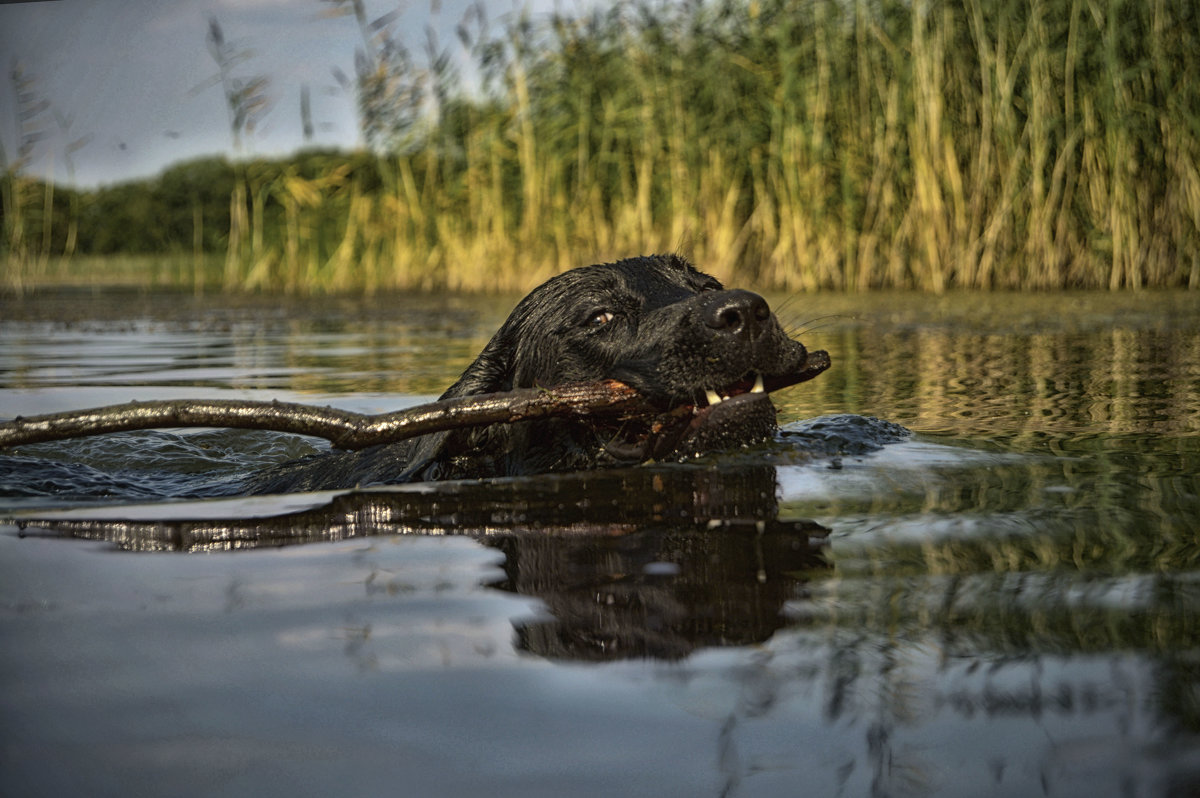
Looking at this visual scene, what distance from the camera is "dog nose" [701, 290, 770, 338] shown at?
11.4 ft

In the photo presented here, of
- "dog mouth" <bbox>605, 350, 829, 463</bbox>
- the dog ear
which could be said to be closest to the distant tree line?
the dog ear

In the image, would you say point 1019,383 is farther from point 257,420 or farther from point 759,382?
point 257,420

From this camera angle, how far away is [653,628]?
78.9 inches

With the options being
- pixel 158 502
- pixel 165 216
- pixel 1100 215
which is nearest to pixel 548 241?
pixel 1100 215

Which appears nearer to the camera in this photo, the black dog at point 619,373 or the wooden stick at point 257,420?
the wooden stick at point 257,420

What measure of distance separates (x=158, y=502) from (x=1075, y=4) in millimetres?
9422

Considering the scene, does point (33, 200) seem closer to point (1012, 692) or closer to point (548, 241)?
point (548, 241)

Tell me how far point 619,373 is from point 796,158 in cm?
843

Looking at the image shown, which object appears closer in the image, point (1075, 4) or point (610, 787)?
point (610, 787)

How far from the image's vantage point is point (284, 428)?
3.21 metres

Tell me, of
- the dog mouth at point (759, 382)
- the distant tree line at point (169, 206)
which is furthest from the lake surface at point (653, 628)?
the distant tree line at point (169, 206)

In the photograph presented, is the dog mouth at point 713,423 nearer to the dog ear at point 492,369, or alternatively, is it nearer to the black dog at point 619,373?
the black dog at point 619,373

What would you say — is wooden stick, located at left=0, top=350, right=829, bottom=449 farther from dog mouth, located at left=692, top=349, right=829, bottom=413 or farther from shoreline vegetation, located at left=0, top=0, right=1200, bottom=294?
shoreline vegetation, located at left=0, top=0, right=1200, bottom=294

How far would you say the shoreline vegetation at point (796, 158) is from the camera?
1074 cm
